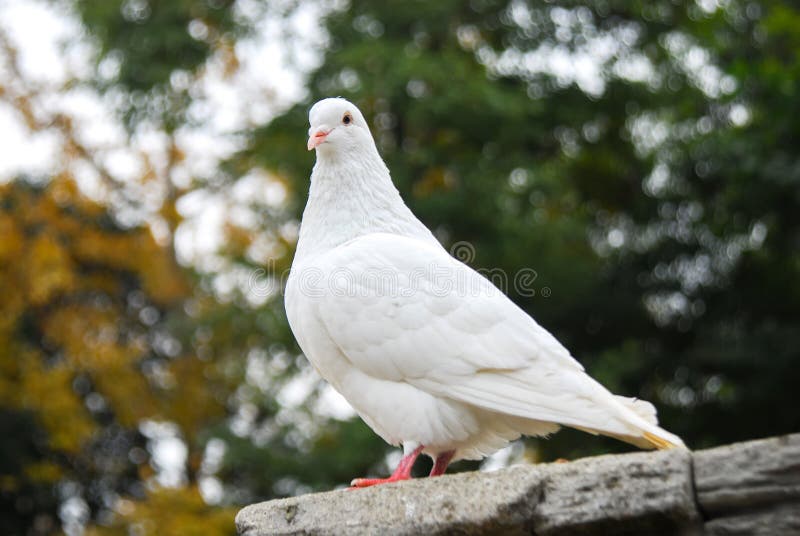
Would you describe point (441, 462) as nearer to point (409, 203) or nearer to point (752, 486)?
point (752, 486)

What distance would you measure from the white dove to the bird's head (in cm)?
48

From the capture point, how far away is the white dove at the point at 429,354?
4.48 metres

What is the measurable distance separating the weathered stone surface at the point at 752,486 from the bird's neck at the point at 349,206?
2.05 m

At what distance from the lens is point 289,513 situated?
447cm

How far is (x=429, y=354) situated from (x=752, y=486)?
5.07 ft

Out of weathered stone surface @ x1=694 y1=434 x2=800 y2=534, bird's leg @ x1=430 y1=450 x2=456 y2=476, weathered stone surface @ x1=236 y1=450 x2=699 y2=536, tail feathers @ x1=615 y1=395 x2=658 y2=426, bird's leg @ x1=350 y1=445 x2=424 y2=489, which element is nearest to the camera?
weathered stone surface @ x1=694 y1=434 x2=800 y2=534

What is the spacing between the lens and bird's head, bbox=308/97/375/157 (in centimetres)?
519

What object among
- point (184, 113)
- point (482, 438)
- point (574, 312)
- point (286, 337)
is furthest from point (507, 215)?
point (482, 438)

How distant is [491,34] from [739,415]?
594cm

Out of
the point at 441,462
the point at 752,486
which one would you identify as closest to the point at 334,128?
the point at 441,462

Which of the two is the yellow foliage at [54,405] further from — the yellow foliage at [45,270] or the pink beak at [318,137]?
the pink beak at [318,137]

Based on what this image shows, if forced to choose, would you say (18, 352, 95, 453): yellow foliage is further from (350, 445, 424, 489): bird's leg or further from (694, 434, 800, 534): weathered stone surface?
(694, 434, 800, 534): weathered stone surface

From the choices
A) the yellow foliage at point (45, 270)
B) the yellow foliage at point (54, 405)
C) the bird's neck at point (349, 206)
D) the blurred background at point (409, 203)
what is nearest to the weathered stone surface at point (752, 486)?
the bird's neck at point (349, 206)

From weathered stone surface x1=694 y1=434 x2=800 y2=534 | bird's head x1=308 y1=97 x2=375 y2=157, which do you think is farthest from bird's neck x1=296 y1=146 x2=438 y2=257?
weathered stone surface x1=694 y1=434 x2=800 y2=534
